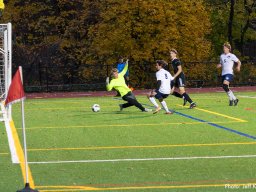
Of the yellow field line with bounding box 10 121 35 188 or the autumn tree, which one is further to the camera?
the autumn tree

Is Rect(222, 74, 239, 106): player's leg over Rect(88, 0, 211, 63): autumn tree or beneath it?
beneath

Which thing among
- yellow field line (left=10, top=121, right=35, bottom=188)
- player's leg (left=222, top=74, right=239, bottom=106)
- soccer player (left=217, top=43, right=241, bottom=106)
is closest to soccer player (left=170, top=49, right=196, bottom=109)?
player's leg (left=222, top=74, right=239, bottom=106)

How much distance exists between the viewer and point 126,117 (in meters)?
18.8

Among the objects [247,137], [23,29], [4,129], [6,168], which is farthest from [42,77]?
[6,168]

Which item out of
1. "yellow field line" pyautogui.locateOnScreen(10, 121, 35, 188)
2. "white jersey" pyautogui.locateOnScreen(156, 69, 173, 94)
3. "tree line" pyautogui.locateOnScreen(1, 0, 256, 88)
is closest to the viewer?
"yellow field line" pyautogui.locateOnScreen(10, 121, 35, 188)

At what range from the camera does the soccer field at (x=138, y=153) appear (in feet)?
28.3

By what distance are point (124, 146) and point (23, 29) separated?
3462 centimetres

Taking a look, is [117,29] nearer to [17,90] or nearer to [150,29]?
[150,29]

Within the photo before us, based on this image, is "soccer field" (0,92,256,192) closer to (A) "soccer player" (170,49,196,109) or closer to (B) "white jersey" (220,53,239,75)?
(A) "soccer player" (170,49,196,109)

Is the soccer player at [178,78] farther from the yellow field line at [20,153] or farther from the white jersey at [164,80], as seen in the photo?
the yellow field line at [20,153]

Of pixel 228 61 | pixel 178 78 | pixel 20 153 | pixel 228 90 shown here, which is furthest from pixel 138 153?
pixel 228 61

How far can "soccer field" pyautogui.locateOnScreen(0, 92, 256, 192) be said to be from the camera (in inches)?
340

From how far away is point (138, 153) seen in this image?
1136 centimetres

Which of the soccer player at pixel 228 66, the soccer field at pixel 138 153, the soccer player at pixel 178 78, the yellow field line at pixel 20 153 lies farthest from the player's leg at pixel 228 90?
the yellow field line at pixel 20 153
